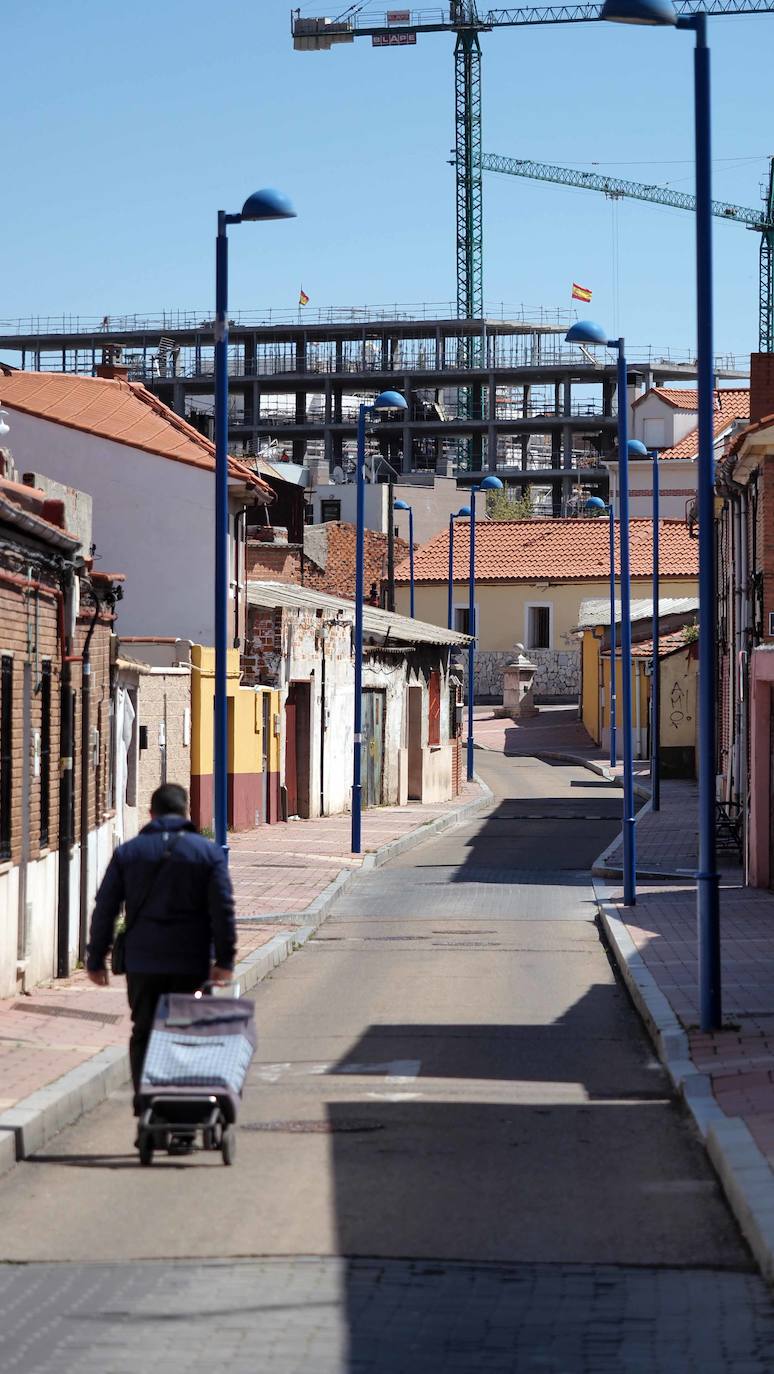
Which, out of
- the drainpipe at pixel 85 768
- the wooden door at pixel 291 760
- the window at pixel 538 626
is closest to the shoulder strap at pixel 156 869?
the drainpipe at pixel 85 768

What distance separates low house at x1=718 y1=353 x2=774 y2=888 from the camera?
22438 millimetres

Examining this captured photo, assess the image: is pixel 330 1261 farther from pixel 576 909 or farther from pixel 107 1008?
pixel 576 909

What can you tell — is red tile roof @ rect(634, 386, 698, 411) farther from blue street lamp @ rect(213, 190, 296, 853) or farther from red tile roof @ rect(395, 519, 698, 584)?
blue street lamp @ rect(213, 190, 296, 853)

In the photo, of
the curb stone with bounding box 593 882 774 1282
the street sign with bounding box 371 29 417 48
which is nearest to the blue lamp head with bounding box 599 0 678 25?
the curb stone with bounding box 593 882 774 1282

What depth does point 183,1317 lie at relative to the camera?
6.27m

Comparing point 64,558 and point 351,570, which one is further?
point 351,570

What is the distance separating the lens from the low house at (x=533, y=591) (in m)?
72.8

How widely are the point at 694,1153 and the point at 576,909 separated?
12997mm

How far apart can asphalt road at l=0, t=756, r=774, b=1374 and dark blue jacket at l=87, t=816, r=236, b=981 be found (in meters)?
0.99

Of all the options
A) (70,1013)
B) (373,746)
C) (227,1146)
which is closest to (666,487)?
(373,746)

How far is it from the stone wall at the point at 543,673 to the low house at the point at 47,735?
5699 cm

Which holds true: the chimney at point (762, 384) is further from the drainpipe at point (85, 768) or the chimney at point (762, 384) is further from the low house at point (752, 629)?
the drainpipe at point (85, 768)

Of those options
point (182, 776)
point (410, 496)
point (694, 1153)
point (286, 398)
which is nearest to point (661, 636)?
point (182, 776)

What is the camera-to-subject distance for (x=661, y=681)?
48.9 meters
